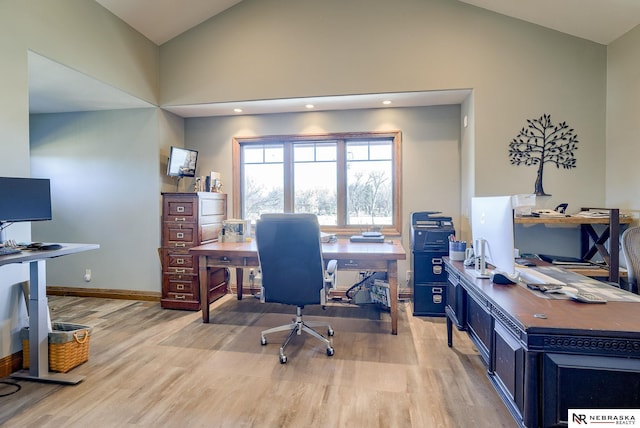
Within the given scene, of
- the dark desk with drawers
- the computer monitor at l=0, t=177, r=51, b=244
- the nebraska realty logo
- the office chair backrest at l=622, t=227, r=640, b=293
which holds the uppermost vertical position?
the computer monitor at l=0, t=177, r=51, b=244

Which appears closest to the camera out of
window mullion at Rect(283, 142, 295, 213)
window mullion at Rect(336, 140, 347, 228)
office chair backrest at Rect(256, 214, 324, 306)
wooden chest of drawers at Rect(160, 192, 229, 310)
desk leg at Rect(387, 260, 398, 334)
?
office chair backrest at Rect(256, 214, 324, 306)

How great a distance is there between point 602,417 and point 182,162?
4.35m

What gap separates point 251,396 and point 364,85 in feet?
10.5

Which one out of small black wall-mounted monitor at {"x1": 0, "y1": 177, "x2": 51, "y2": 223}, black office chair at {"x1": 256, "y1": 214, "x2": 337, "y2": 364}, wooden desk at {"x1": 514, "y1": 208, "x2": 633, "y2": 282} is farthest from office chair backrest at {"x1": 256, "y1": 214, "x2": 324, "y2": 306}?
wooden desk at {"x1": 514, "y1": 208, "x2": 633, "y2": 282}

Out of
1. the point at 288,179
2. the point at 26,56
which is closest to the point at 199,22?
the point at 26,56

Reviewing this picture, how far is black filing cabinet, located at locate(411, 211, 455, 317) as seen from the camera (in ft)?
11.5

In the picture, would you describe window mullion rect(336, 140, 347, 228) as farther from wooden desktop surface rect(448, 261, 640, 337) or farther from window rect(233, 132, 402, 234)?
wooden desktop surface rect(448, 261, 640, 337)

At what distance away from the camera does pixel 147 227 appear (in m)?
4.08

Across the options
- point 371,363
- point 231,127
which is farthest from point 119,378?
point 231,127

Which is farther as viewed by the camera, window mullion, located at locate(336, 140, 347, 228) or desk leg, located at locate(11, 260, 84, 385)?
window mullion, located at locate(336, 140, 347, 228)

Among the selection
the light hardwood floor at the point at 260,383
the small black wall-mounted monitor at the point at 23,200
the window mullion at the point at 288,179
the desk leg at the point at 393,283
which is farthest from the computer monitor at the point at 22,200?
the desk leg at the point at 393,283

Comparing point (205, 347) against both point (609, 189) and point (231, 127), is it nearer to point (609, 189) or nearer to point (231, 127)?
point (231, 127)

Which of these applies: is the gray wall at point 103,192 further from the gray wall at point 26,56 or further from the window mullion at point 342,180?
the window mullion at point 342,180

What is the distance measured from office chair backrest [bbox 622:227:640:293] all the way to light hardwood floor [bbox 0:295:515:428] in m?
1.15
